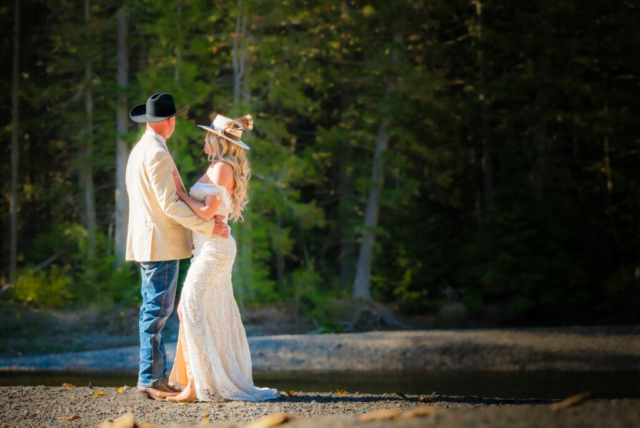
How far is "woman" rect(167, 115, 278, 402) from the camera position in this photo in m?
5.17

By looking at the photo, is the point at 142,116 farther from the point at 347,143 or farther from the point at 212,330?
the point at 347,143

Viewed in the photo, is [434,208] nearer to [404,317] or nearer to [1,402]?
[404,317]

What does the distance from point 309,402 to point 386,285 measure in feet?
46.5

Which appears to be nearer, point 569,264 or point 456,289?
point 569,264

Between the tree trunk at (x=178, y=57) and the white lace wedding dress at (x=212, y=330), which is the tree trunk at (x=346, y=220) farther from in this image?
the white lace wedding dress at (x=212, y=330)

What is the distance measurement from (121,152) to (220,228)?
12840 millimetres

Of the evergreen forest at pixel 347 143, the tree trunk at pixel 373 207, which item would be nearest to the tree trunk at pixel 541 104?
the evergreen forest at pixel 347 143

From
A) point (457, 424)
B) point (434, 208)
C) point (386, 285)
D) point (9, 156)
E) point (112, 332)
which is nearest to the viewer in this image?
point (457, 424)

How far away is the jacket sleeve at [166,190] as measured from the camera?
5.05m

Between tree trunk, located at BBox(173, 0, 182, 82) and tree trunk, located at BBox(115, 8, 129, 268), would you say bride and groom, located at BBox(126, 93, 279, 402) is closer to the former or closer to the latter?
tree trunk, located at BBox(173, 0, 182, 82)

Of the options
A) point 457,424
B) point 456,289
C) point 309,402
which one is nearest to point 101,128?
point 456,289

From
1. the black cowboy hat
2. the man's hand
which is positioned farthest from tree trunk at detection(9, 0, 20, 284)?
the man's hand

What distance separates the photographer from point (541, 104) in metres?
20.2

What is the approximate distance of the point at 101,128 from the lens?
1805 cm
